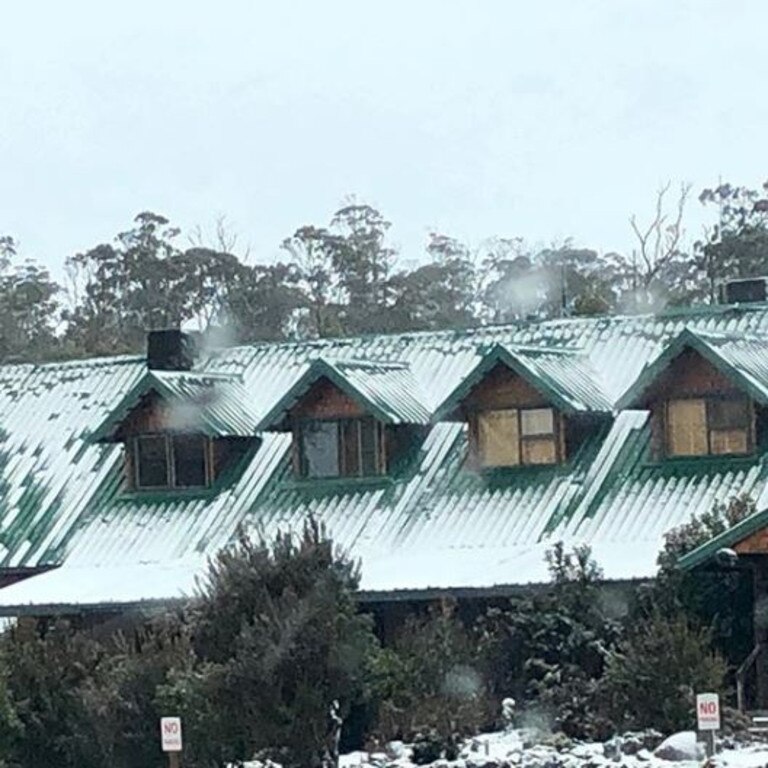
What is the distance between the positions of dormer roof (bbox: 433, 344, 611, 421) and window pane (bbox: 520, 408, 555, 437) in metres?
0.60

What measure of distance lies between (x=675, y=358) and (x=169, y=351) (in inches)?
432

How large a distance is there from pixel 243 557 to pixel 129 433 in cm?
1152

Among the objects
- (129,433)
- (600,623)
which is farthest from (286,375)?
(600,623)

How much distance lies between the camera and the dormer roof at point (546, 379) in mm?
35719

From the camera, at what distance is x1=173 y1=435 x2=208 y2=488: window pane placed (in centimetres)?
3959

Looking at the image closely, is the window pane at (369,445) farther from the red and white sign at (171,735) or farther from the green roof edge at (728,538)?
the red and white sign at (171,735)

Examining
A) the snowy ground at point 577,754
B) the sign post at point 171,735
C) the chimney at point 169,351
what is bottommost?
the snowy ground at point 577,754

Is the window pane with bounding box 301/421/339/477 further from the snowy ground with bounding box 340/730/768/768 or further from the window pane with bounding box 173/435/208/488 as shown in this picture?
the snowy ground with bounding box 340/730/768/768

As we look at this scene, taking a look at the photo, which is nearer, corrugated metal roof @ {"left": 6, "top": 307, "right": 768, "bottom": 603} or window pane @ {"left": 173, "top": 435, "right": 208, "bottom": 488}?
corrugated metal roof @ {"left": 6, "top": 307, "right": 768, "bottom": 603}

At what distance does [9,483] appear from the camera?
4156 centimetres

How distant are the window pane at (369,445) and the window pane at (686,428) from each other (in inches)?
195

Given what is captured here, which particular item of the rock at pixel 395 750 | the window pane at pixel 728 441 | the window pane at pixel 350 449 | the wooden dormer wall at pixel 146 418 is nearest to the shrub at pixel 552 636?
the rock at pixel 395 750

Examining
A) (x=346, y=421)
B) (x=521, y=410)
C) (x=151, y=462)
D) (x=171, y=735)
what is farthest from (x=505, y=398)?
(x=171, y=735)

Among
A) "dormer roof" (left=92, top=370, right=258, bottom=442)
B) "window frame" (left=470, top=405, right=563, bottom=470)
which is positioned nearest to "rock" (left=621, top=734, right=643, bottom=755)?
"window frame" (left=470, top=405, right=563, bottom=470)
